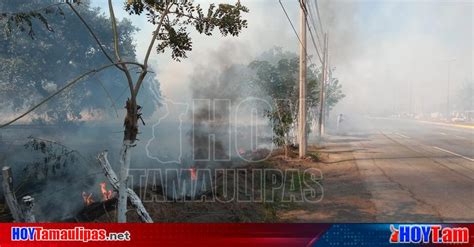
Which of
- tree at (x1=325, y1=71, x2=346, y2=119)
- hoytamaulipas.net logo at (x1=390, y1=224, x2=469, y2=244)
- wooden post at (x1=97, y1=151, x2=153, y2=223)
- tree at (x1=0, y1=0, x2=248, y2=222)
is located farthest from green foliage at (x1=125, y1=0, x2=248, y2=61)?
tree at (x1=325, y1=71, x2=346, y2=119)

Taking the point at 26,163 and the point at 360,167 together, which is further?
the point at 360,167

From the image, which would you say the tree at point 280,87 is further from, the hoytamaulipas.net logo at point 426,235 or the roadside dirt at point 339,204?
the hoytamaulipas.net logo at point 426,235

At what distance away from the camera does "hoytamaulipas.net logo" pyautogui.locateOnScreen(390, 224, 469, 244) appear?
354cm

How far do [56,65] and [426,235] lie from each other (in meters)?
9.49

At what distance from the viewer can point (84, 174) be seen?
7.57m

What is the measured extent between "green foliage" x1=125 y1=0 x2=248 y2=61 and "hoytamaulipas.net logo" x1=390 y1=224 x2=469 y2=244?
2713 mm

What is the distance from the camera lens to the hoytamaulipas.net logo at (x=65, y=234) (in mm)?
3762

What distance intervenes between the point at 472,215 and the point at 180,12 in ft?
16.3

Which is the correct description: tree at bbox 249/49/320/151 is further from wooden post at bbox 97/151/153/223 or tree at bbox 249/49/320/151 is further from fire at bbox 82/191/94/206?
wooden post at bbox 97/151/153/223

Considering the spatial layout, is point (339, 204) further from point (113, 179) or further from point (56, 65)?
point (56, 65)

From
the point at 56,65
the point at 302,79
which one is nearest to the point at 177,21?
the point at 56,65

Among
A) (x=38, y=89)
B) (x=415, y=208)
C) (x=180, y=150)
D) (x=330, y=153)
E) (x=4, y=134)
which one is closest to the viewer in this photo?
(x=415, y=208)

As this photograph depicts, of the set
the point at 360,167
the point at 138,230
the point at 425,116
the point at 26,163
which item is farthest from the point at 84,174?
the point at 425,116

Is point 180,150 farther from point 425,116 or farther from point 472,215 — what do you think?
point 425,116
